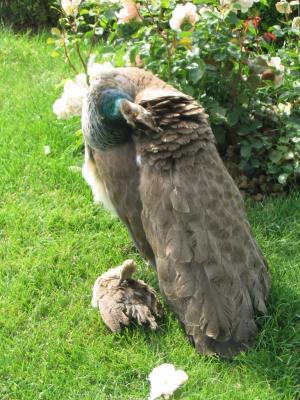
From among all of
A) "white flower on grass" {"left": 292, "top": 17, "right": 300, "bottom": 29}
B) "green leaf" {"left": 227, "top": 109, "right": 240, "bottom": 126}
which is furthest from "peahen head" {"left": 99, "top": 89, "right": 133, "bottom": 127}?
"white flower on grass" {"left": 292, "top": 17, "right": 300, "bottom": 29}

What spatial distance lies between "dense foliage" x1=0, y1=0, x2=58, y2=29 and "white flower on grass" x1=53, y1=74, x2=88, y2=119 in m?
3.63

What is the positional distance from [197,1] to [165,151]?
4.22ft

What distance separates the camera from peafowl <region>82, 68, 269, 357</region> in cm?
309

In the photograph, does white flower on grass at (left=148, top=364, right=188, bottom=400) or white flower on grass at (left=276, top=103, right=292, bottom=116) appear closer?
white flower on grass at (left=148, top=364, right=188, bottom=400)

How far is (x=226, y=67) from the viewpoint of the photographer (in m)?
4.24

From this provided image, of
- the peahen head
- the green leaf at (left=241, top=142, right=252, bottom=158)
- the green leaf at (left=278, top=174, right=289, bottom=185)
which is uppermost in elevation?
the peahen head

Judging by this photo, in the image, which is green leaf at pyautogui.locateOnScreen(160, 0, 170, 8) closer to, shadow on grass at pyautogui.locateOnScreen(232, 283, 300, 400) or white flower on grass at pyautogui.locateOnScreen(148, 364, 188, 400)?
shadow on grass at pyautogui.locateOnScreen(232, 283, 300, 400)

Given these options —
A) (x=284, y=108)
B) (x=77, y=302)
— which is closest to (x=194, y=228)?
(x=77, y=302)

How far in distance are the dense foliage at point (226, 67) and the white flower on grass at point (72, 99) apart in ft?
0.88

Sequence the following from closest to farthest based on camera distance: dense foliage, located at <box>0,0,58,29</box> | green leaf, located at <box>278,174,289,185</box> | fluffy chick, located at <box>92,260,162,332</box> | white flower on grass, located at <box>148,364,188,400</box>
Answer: white flower on grass, located at <box>148,364,188,400</box>
fluffy chick, located at <box>92,260,162,332</box>
green leaf, located at <box>278,174,289,185</box>
dense foliage, located at <box>0,0,58,29</box>

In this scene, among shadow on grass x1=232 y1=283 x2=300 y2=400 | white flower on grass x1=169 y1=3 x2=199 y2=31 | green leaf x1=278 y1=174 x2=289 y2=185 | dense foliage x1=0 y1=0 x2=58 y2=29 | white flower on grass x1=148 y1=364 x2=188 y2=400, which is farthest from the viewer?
dense foliage x1=0 y1=0 x2=58 y2=29

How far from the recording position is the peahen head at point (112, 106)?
315 centimetres

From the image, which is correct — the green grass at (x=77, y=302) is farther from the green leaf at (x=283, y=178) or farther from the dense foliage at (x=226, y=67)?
the dense foliage at (x=226, y=67)

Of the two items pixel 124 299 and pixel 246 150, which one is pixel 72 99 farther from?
pixel 124 299
